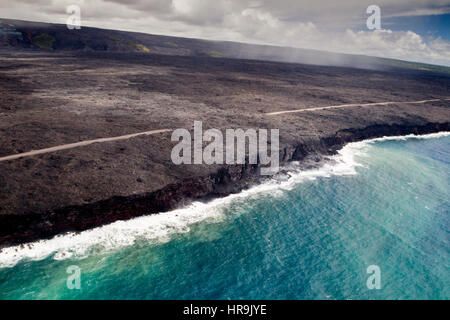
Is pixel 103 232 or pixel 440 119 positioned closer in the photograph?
pixel 103 232

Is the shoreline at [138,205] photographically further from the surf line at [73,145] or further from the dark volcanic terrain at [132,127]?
the surf line at [73,145]

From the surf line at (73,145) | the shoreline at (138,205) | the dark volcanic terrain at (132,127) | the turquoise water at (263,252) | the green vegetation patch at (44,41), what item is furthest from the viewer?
the green vegetation patch at (44,41)

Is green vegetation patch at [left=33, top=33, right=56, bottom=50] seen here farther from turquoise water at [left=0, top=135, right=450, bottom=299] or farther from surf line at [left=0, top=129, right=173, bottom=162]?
turquoise water at [left=0, top=135, right=450, bottom=299]

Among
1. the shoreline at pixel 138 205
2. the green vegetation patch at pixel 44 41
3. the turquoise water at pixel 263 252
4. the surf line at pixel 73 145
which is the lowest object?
the turquoise water at pixel 263 252

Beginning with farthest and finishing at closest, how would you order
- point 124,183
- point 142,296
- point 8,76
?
1. point 8,76
2. point 124,183
3. point 142,296

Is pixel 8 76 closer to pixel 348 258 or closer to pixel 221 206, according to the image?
pixel 221 206

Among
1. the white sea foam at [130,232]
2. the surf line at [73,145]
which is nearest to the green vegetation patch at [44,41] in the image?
the surf line at [73,145]
